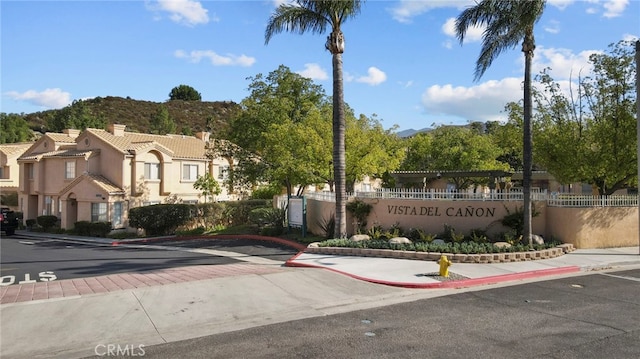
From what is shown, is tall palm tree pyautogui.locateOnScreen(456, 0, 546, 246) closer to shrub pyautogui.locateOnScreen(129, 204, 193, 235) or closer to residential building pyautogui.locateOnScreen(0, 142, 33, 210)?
shrub pyautogui.locateOnScreen(129, 204, 193, 235)

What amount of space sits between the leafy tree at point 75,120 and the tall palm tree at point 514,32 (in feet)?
225

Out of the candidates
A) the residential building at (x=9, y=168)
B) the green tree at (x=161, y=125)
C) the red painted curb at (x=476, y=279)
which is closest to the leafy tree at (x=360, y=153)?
the red painted curb at (x=476, y=279)

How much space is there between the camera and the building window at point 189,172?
1506 inches

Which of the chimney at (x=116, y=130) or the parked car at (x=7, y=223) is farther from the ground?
the chimney at (x=116, y=130)

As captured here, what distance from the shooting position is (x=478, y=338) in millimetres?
8453

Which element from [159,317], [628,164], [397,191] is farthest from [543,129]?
[159,317]

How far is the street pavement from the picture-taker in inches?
354

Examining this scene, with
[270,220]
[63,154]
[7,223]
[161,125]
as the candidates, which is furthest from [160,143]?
[161,125]

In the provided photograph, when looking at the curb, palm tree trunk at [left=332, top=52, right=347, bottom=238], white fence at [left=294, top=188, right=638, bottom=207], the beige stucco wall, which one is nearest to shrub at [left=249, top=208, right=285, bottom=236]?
the curb

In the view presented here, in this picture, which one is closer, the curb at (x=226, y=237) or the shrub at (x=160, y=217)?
the curb at (x=226, y=237)

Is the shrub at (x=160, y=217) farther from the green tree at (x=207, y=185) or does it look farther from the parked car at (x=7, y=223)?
the parked car at (x=7, y=223)

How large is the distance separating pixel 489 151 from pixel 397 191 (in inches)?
923

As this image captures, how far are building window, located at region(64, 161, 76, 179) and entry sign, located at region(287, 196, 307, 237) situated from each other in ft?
73.0

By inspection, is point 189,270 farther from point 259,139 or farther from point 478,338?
point 259,139
